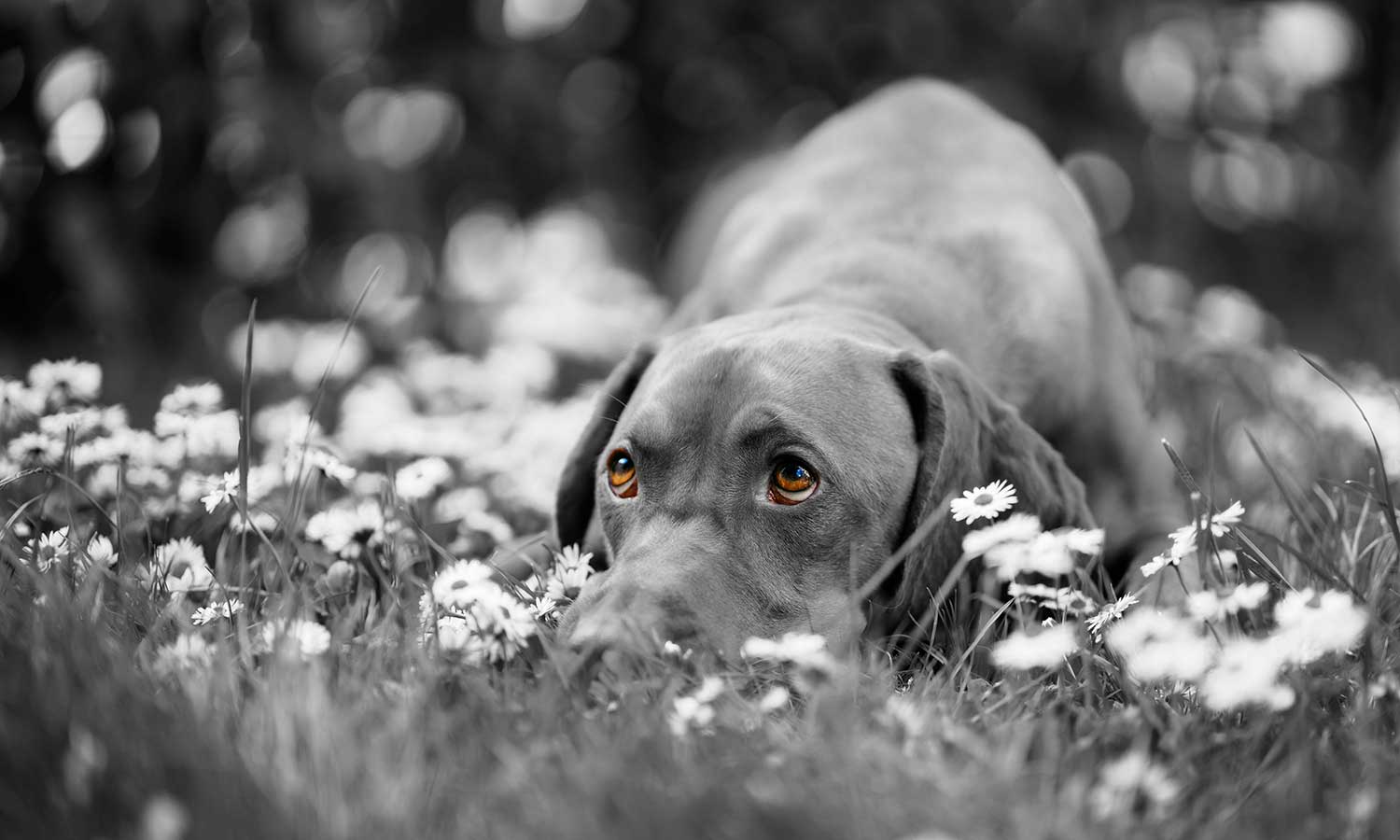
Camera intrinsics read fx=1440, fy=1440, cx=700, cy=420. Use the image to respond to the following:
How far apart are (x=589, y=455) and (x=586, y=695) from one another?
138cm

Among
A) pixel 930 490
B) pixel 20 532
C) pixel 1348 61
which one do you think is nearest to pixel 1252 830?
pixel 930 490

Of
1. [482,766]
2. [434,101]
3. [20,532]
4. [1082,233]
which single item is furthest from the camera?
[434,101]

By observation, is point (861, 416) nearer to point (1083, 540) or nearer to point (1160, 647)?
point (1083, 540)

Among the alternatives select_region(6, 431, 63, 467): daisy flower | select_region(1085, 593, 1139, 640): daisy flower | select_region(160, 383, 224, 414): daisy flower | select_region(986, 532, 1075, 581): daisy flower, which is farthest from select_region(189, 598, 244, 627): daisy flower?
select_region(1085, 593, 1139, 640): daisy flower

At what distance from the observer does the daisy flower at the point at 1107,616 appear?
2.63m

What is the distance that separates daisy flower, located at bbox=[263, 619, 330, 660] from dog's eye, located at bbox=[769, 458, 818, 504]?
1059 millimetres

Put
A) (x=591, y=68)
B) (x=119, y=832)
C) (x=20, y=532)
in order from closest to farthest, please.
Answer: (x=119, y=832) < (x=20, y=532) < (x=591, y=68)

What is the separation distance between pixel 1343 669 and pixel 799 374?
50.2 inches

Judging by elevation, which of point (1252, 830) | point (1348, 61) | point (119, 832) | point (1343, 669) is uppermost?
point (119, 832)

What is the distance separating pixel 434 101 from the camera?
7516 mm

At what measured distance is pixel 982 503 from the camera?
2982mm

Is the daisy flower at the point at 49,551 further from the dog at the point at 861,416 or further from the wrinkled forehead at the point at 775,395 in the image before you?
the wrinkled forehead at the point at 775,395

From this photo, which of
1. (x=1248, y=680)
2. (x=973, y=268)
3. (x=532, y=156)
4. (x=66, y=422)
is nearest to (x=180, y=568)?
(x=66, y=422)

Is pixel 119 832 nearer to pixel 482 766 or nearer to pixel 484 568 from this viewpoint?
pixel 482 766
